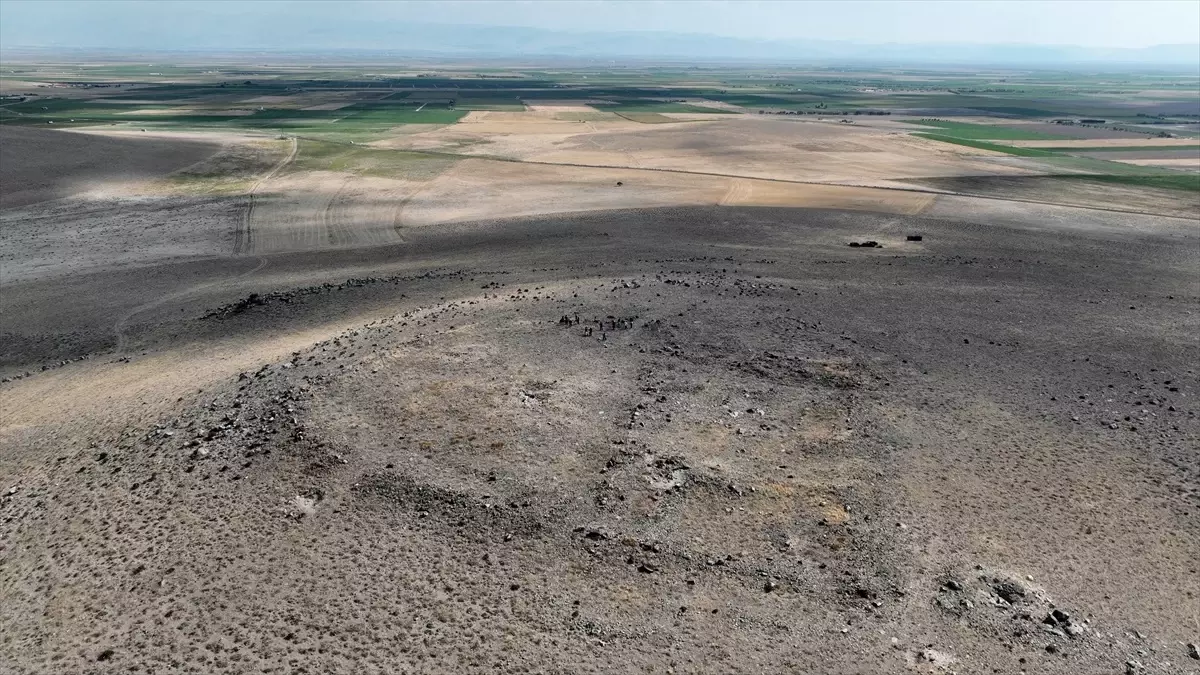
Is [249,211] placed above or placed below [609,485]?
above

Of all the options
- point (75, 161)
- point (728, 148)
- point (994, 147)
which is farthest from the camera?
point (994, 147)

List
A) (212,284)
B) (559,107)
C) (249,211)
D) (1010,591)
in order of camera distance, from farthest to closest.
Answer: (559,107) → (249,211) → (212,284) → (1010,591)

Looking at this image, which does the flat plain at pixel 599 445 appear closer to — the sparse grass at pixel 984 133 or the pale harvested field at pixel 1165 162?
the pale harvested field at pixel 1165 162

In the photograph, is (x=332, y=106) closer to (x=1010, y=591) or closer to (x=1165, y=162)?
(x=1165, y=162)

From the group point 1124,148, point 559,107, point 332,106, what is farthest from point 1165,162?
point 332,106

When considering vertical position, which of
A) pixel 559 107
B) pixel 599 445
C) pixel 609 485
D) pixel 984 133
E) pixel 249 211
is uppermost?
pixel 559 107

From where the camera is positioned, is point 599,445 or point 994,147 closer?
point 599,445

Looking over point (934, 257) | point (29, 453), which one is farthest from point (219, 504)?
point (934, 257)
